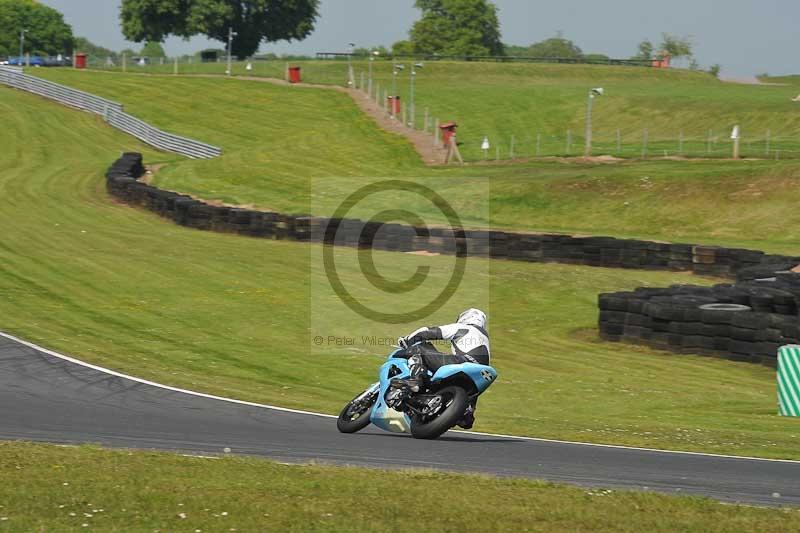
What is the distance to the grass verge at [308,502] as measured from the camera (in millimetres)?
7891

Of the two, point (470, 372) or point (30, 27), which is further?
point (30, 27)

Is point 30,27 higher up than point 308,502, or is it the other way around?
point 30,27

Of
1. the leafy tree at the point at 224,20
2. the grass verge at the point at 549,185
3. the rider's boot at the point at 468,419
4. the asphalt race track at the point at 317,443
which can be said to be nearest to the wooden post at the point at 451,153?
the grass verge at the point at 549,185

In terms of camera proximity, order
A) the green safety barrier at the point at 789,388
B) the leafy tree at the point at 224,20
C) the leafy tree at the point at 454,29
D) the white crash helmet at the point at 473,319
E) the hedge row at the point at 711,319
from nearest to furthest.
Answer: the white crash helmet at the point at 473,319 → the green safety barrier at the point at 789,388 → the hedge row at the point at 711,319 → the leafy tree at the point at 224,20 → the leafy tree at the point at 454,29

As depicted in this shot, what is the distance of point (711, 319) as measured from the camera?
61.5 ft

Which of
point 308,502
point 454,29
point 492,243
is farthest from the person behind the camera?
point 454,29

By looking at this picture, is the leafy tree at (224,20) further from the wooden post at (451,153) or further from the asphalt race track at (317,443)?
the asphalt race track at (317,443)

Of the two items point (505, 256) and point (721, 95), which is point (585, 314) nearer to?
point (505, 256)

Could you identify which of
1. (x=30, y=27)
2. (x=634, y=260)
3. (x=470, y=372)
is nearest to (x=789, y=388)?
(x=470, y=372)

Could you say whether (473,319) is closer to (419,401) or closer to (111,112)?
(419,401)

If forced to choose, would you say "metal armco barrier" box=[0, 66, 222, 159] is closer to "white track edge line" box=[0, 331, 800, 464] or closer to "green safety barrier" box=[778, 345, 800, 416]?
"white track edge line" box=[0, 331, 800, 464]

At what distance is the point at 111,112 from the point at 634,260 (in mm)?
38581

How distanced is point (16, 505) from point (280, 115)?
57059 mm

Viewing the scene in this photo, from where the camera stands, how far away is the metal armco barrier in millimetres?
52312
